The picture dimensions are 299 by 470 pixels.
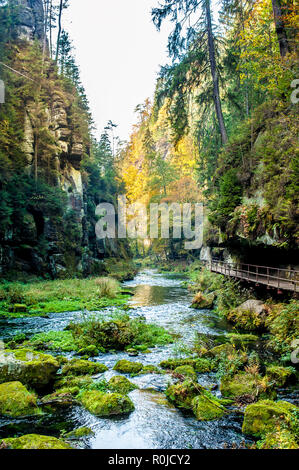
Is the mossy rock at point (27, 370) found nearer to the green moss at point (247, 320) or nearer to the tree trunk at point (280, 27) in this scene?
the green moss at point (247, 320)

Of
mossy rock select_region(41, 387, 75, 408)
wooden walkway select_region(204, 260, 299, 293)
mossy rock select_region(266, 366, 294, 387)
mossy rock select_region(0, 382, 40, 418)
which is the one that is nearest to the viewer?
mossy rock select_region(0, 382, 40, 418)

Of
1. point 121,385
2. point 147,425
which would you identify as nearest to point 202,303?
point 121,385

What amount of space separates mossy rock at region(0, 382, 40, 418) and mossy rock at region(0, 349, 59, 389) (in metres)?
0.60

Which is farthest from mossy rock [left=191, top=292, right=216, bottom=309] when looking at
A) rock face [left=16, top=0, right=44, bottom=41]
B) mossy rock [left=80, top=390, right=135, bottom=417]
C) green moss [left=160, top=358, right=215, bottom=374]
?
rock face [left=16, top=0, right=44, bottom=41]

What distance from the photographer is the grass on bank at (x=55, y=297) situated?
54.6 feet

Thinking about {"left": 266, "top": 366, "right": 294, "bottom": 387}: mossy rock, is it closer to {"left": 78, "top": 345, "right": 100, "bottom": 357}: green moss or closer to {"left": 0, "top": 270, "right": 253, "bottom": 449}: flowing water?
{"left": 0, "top": 270, "right": 253, "bottom": 449}: flowing water

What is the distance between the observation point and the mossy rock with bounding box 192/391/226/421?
20.1 feet

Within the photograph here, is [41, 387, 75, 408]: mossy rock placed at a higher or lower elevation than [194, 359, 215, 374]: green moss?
higher

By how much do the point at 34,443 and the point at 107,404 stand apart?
82.1 inches

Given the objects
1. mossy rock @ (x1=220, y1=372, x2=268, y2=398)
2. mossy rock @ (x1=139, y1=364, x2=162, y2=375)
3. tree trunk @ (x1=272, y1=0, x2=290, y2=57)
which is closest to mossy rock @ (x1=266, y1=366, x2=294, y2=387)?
mossy rock @ (x1=220, y1=372, x2=268, y2=398)

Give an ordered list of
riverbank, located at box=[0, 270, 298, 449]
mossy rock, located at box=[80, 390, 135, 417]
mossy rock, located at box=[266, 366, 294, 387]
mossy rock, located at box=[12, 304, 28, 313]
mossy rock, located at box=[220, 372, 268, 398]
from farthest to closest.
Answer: mossy rock, located at box=[12, 304, 28, 313] → mossy rock, located at box=[266, 366, 294, 387] → mossy rock, located at box=[220, 372, 268, 398] → mossy rock, located at box=[80, 390, 135, 417] → riverbank, located at box=[0, 270, 298, 449]

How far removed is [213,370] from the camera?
8633 millimetres

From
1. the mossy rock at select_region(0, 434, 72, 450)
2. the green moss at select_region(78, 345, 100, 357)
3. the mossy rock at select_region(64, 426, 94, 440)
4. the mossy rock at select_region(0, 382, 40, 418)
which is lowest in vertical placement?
the green moss at select_region(78, 345, 100, 357)

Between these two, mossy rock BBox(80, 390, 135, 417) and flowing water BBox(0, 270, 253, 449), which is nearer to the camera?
flowing water BBox(0, 270, 253, 449)
